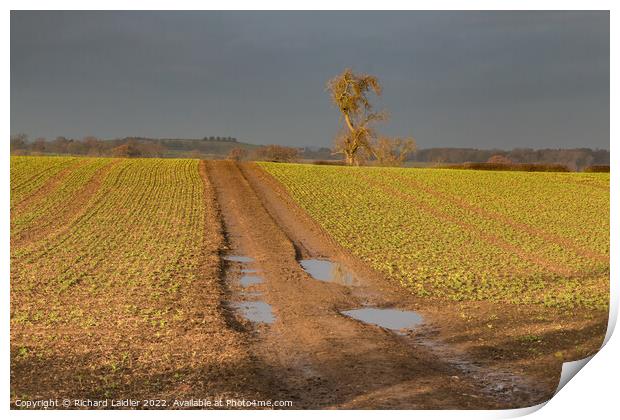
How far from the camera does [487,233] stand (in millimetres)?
19719

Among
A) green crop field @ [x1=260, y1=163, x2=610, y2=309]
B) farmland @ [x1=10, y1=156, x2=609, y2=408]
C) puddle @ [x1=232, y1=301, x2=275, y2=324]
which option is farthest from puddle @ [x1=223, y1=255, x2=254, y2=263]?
puddle @ [x1=232, y1=301, x2=275, y2=324]

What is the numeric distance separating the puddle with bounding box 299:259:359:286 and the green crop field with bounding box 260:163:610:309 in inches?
34.4

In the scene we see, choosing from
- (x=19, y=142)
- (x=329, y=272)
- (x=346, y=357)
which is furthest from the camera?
(x=329, y=272)

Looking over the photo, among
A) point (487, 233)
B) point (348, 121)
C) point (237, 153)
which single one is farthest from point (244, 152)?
point (487, 233)

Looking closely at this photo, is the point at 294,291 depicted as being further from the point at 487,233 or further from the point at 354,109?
the point at 487,233

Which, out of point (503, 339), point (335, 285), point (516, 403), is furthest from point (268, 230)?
point (516, 403)

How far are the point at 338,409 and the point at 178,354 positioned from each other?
244 centimetres

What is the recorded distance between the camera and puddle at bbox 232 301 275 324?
1245 centimetres

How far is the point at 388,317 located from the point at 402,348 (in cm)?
195

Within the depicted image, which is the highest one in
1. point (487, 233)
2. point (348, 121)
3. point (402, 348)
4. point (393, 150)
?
point (348, 121)

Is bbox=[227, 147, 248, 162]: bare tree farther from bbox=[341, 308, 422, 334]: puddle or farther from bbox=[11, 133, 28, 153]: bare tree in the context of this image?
bbox=[11, 133, 28, 153]: bare tree
